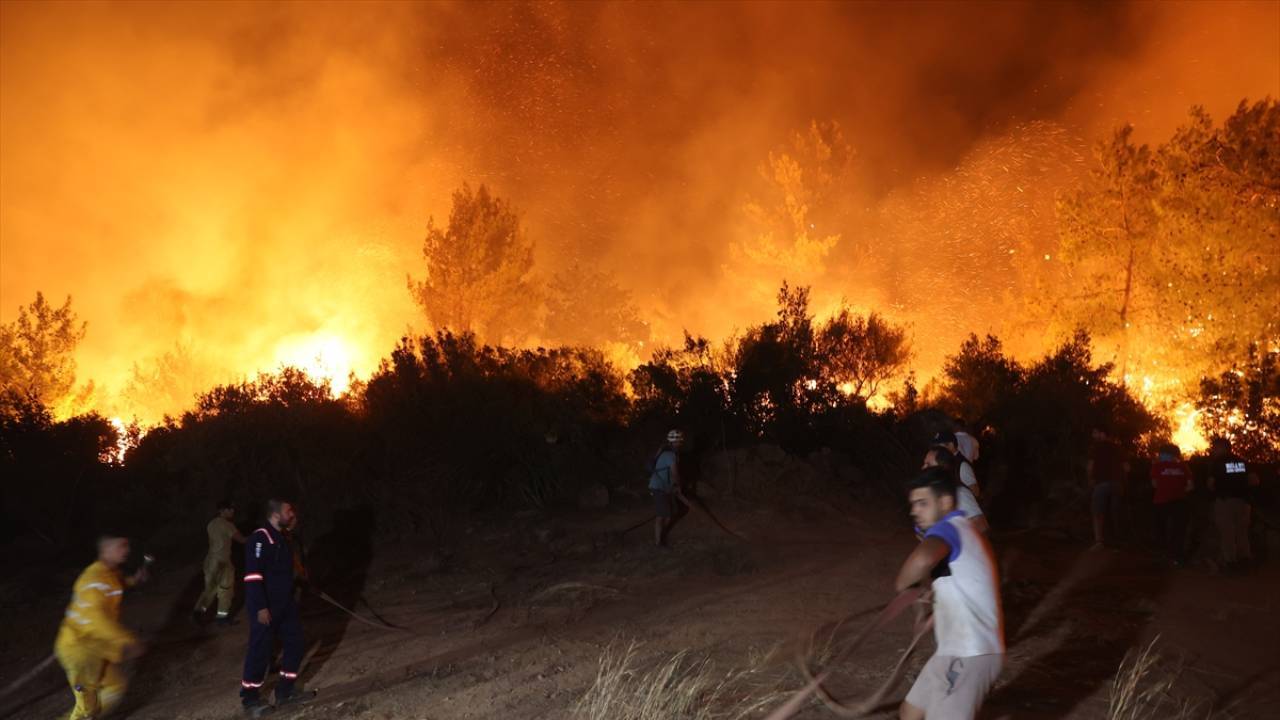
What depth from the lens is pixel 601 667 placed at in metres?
7.25

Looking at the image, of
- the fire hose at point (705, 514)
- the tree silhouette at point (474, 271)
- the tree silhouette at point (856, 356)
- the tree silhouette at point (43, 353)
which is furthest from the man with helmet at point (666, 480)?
the tree silhouette at point (43, 353)

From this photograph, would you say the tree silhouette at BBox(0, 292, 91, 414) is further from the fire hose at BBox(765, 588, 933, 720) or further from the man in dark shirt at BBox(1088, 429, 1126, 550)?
the fire hose at BBox(765, 588, 933, 720)

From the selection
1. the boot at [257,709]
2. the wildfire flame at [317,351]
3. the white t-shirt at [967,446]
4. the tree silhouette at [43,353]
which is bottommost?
the boot at [257,709]

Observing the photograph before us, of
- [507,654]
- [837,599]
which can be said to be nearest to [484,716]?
[507,654]

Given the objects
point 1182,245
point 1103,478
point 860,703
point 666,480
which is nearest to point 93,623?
point 860,703

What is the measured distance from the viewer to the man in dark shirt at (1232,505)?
40.1 ft

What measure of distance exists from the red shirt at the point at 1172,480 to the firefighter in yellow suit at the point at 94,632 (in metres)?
12.8

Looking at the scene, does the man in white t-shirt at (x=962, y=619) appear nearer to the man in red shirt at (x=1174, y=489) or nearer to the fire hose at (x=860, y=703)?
the fire hose at (x=860, y=703)

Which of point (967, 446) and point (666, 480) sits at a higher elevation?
point (666, 480)

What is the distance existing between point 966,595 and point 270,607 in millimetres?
5473

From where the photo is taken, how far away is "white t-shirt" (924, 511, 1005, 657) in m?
4.41

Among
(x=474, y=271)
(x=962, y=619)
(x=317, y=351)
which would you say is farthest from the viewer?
(x=317, y=351)

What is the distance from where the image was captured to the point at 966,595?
4.43m

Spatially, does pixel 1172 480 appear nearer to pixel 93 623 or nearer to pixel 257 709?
pixel 257 709
